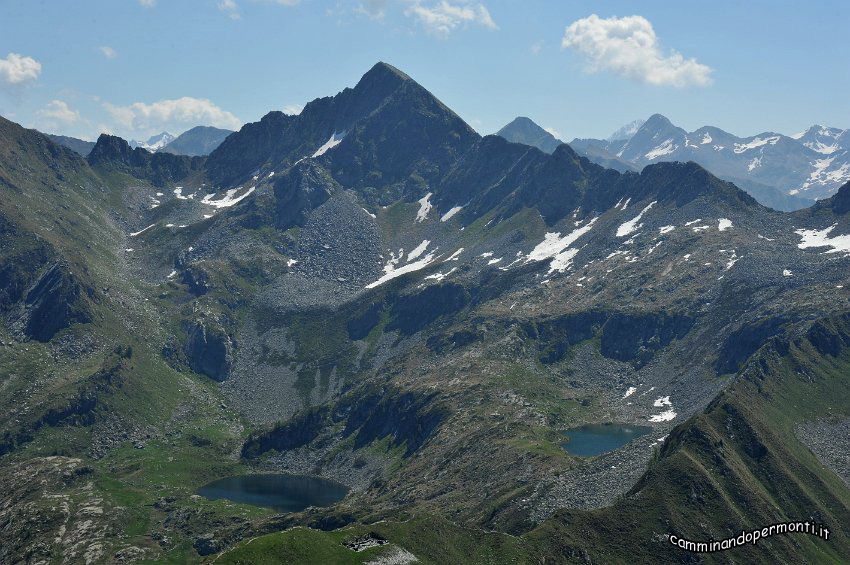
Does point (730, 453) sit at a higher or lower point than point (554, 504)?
higher

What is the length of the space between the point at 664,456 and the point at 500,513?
126 ft

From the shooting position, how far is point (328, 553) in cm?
15175

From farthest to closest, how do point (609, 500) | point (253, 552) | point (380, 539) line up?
point (609, 500)
point (380, 539)
point (253, 552)

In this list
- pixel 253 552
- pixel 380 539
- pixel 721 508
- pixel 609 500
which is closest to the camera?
pixel 253 552

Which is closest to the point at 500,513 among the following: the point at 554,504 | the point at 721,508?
the point at 554,504

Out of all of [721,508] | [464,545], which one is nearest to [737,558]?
[721,508]

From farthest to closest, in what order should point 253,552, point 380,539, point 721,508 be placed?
point 721,508 → point 380,539 → point 253,552

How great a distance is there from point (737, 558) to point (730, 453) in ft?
110

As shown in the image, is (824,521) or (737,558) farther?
(824,521)

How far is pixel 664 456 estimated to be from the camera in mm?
194375

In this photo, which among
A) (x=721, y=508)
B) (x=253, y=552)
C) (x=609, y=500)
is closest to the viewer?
(x=253, y=552)

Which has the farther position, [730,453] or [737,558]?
[730,453]

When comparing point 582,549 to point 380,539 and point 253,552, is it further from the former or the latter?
point 253,552

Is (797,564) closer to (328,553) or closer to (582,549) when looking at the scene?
(582,549)
